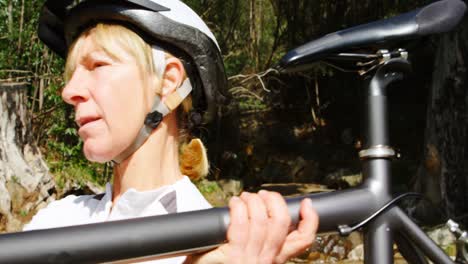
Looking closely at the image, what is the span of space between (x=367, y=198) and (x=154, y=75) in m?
0.71

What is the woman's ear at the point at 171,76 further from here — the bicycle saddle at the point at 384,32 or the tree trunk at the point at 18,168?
the tree trunk at the point at 18,168

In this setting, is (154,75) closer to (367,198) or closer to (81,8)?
(81,8)

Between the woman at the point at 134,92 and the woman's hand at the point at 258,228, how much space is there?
0.32 meters

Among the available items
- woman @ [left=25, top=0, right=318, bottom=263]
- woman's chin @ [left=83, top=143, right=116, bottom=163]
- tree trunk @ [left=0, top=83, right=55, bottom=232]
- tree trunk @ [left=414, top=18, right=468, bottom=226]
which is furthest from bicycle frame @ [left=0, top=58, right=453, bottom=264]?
tree trunk @ [left=414, top=18, right=468, bottom=226]

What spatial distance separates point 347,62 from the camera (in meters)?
1.23

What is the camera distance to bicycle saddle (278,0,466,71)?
1.18m

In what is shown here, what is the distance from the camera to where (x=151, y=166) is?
5.47 ft

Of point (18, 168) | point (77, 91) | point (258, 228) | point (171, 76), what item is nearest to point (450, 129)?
point (18, 168)

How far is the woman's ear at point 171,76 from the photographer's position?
5.58ft

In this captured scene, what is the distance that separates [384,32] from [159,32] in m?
0.67

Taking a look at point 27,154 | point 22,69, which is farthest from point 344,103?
point 27,154

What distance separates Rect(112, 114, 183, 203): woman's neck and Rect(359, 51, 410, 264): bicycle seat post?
0.65 m

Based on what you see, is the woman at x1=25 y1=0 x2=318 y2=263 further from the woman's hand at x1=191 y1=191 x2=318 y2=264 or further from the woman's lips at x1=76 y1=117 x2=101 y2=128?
the woman's hand at x1=191 y1=191 x2=318 y2=264

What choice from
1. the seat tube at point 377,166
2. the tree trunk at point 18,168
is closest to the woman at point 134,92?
the seat tube at point 377,166
